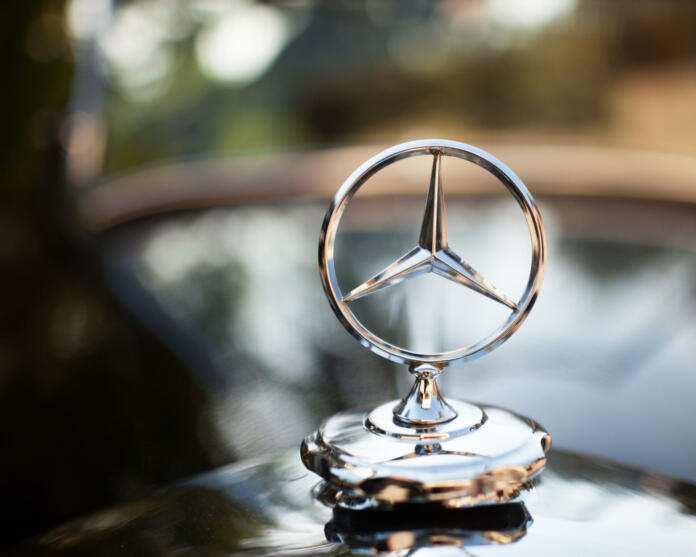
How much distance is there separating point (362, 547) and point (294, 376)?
0.69 meters

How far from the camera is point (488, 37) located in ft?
7.04

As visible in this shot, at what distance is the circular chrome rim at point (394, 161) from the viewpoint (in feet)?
2.11

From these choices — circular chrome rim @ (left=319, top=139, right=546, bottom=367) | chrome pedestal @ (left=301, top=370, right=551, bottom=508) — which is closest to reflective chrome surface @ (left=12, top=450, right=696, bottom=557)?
chrome pedestal @ (left=301, top=370, right=551, bottom=508)

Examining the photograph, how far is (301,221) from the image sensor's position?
206cm

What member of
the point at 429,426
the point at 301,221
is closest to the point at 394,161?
the point at 429,426

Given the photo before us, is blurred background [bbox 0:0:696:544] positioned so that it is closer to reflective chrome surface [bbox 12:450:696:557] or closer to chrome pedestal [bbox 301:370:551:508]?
reflective chrome surface [bbox 12:450:696:557]

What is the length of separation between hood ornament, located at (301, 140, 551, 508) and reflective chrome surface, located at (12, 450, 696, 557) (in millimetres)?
25

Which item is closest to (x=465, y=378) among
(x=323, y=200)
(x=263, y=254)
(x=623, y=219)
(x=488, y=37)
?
A: (x=263, y=254)

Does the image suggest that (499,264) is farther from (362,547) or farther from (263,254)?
(362,547)

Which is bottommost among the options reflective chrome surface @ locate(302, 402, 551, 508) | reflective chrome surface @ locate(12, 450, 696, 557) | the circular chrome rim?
reflective chrome surface @ locate(12, 450, 696, 557)

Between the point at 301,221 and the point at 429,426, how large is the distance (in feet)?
4.75

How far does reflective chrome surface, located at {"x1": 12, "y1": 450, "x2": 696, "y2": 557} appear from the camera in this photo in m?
0.60

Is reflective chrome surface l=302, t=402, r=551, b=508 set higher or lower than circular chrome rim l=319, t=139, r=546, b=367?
lower

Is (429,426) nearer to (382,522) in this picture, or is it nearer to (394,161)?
(382,522)
